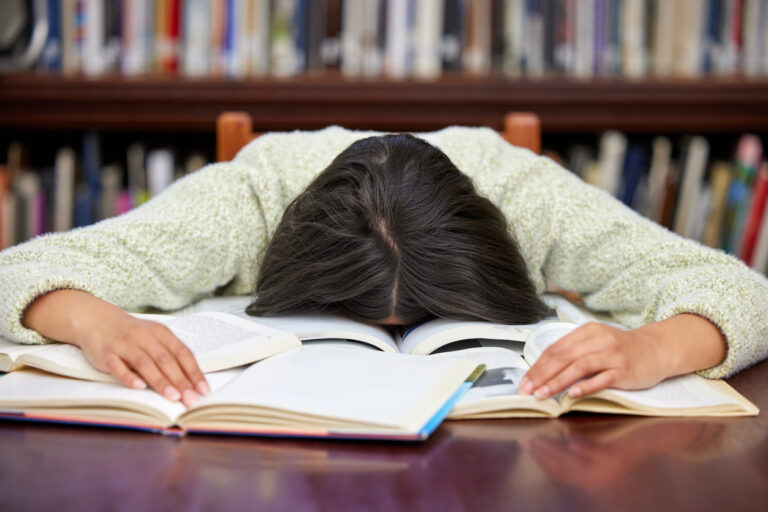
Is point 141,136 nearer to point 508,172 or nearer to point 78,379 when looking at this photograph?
point 508,172

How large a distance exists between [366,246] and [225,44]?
1175 mm

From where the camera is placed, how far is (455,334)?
35.2 inches

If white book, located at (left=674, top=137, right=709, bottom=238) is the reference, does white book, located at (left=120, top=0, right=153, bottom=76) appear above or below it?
above

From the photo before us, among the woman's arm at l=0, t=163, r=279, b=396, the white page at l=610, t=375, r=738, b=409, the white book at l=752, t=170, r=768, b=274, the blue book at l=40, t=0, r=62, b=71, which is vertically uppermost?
the blue book at l=40, t=0, r=62, b=71

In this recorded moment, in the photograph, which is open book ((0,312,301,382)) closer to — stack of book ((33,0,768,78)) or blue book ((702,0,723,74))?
stack of book ((33,0,768,78))

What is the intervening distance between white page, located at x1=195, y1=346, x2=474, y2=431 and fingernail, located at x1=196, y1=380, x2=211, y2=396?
21 mm

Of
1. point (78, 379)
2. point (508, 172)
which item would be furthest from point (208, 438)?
point (508, 172)

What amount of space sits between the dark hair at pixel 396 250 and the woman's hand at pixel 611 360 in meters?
0.19

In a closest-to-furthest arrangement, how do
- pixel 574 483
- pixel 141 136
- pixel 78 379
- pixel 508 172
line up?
pixel 574 483
pixel 78 379
pixel 508 172
pixel 141 136

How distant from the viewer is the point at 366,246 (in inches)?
37.1

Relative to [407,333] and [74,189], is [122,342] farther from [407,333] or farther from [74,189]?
[74,189]

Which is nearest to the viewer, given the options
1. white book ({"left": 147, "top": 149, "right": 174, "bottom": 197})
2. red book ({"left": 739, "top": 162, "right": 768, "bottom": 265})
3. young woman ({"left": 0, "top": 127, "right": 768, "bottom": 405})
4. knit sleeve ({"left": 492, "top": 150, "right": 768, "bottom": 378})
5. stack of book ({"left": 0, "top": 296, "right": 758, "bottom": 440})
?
stack of book ({"left": 0, "top": 296, "right": 758, "bottom": 440})

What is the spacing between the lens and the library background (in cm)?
187

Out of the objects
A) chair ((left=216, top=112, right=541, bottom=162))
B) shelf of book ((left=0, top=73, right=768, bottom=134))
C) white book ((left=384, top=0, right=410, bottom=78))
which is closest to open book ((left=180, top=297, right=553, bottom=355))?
chair ((left=216, top=112, right=541, bottom=162))
